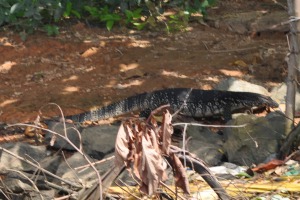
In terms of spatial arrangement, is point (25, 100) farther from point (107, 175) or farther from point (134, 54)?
point (107, 175)

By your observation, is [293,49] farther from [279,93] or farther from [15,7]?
[15,7]

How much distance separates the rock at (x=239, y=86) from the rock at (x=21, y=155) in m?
2.23

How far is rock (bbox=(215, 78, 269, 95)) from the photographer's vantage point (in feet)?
24.1

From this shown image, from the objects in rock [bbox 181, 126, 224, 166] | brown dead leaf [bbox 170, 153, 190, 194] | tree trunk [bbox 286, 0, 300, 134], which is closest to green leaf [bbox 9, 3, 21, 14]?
rock [bbox 181, 126, 224, 166]

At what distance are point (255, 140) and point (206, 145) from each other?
0.49 meters

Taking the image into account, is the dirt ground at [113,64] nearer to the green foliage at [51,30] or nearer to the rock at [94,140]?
the green foliage at [51,30]

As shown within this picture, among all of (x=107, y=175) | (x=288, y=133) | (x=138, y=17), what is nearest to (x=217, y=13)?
(x=138, y=17)

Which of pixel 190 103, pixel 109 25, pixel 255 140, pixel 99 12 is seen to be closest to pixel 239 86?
pixel 190 103

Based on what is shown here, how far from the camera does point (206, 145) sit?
19.4 feet

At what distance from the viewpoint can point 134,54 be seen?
8.30 metres

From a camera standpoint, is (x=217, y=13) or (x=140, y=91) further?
(x=217, y=13)

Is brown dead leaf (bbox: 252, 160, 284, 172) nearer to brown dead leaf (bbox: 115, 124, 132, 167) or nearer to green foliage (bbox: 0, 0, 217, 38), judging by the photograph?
brown dead leaf (bbox: 115, 124, 132, 167)

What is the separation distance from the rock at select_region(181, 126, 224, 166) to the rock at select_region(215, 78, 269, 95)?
3.53 feet

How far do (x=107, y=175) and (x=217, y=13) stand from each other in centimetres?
700
